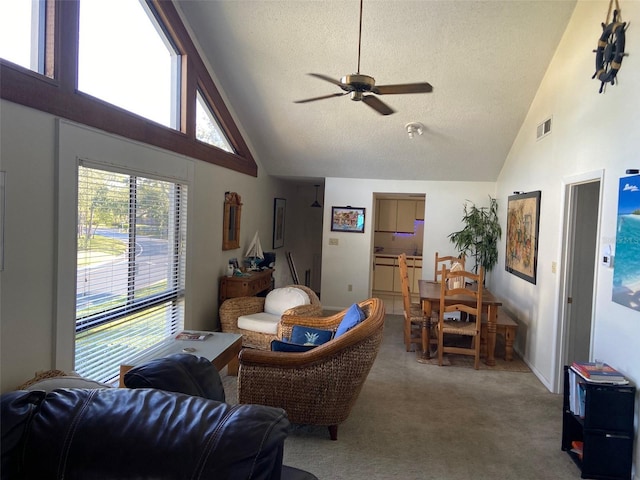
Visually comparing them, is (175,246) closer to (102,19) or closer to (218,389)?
(102,19)

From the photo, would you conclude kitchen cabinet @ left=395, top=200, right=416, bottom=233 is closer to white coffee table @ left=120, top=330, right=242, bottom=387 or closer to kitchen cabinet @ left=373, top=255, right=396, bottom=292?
kitchen cabinet @ left=373, top=255, right=396, bottom=292

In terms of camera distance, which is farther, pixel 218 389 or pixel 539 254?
pixel 539 254

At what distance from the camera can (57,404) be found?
47.8 inches

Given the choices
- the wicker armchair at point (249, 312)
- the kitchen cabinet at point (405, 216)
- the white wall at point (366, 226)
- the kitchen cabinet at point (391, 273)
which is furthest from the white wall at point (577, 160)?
the kitchen cabinet at point (405, 216)

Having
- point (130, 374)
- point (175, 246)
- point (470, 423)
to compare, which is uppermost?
point (175, 246)

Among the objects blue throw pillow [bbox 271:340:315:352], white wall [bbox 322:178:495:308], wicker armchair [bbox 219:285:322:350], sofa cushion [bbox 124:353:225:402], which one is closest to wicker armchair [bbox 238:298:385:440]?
blue throw pillow [bbox 271:340:315:352]

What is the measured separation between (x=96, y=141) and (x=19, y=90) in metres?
0.66

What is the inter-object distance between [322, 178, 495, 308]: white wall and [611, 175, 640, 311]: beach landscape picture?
3.99 m

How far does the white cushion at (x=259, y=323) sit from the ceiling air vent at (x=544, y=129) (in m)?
3.46

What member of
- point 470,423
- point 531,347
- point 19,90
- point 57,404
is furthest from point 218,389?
point 531,347

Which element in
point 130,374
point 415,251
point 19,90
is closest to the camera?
point 130,374

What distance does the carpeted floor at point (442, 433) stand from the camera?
264 cm

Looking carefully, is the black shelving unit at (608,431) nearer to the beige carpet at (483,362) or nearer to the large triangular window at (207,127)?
the beige carpet at (483,362)

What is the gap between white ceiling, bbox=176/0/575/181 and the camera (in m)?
3.91
